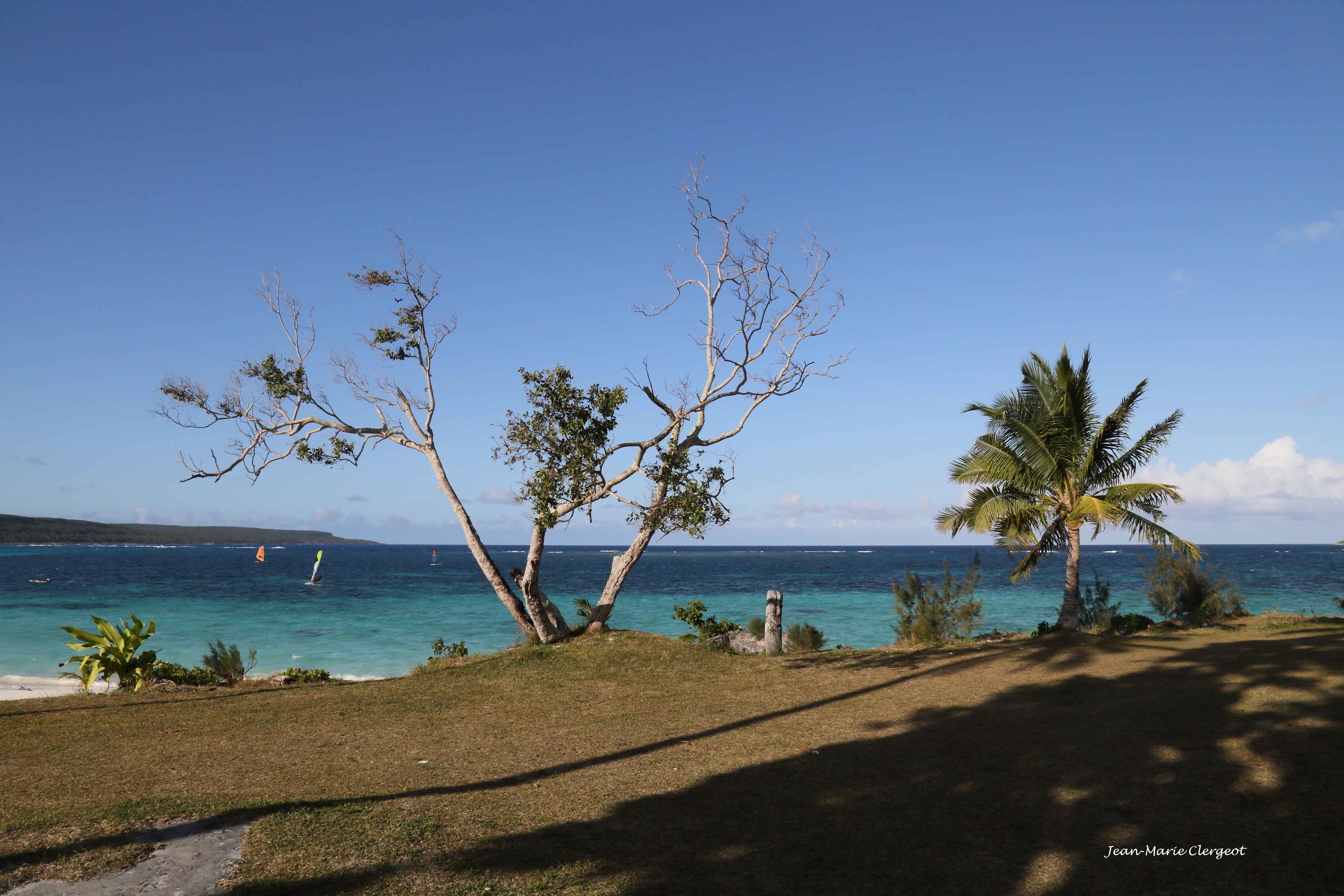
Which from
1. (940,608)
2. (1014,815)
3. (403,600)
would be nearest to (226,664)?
(1014,815)

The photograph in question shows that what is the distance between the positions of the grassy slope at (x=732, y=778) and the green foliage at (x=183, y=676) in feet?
5.19

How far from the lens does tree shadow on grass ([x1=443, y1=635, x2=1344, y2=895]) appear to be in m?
5.57

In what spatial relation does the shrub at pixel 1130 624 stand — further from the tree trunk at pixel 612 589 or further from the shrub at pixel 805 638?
the tree trunk at pixel 612 589

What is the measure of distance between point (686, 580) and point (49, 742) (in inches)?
2294

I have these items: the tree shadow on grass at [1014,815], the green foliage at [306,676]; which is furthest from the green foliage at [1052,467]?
the green foliage at [306,676]

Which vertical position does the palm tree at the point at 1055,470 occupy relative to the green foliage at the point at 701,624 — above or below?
above

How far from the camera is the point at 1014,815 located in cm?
679

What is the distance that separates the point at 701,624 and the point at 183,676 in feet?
35.8

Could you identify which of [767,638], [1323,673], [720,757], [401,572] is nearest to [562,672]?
[767,638]

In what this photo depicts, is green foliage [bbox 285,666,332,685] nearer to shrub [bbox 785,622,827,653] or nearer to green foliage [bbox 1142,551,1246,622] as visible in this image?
shrub [bbox 785,622,827,653]

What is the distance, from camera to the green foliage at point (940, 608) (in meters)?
21.2

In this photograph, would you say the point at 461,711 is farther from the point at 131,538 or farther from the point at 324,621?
the point at 131,538
